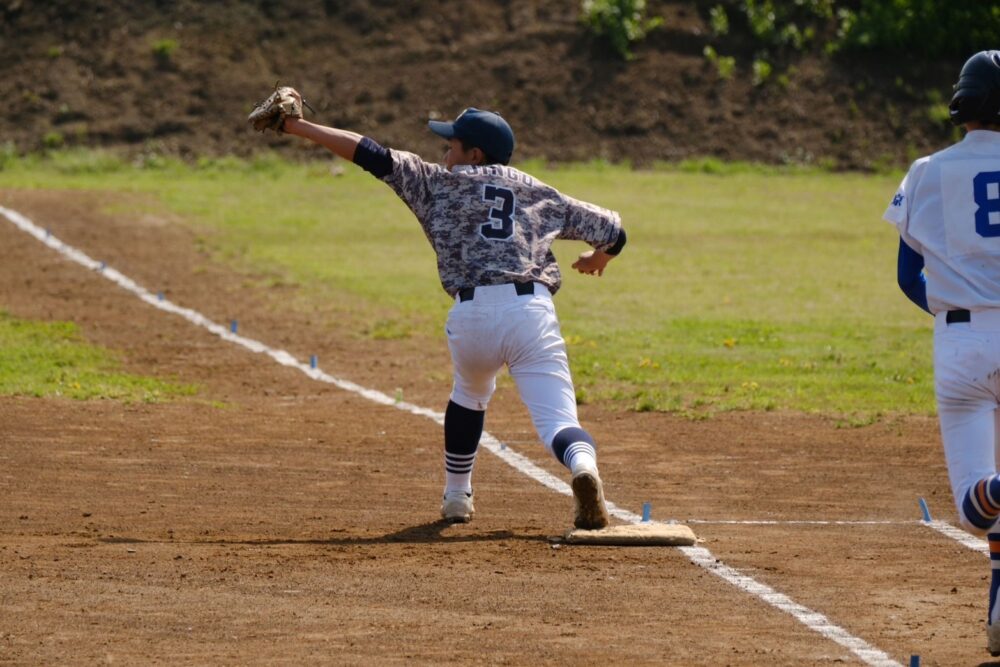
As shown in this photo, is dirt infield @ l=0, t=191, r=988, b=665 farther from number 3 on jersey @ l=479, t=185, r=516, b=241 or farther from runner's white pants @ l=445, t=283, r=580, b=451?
number 3 on jersey @ l=479, t=185, r=516, b=241

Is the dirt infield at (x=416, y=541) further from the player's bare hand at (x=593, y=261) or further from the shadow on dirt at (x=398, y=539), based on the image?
the player's bare hand at (x=593, y=261)

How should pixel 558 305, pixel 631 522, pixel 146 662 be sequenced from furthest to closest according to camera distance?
pixel 558 305 → pixel 631 522 → pixel 146 662

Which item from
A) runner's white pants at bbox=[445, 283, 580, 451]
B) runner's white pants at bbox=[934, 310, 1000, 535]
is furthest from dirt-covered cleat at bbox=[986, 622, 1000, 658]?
runner's white pants at bbox=[445, 283, 580, 451]

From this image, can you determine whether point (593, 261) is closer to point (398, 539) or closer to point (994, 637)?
point (398, 539)

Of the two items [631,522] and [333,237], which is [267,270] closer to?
[333,237]

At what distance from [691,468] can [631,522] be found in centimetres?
200

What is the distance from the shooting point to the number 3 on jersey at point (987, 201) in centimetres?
542

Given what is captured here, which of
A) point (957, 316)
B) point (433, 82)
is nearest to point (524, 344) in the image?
point (957, 316)

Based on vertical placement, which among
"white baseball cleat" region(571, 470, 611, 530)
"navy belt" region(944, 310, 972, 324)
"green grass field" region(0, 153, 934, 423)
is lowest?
"green grass field" region(0, 153, 934, 423)

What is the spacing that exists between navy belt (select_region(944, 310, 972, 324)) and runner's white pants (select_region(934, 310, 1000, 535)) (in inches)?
0.6

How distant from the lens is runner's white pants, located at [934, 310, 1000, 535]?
5.34 meters

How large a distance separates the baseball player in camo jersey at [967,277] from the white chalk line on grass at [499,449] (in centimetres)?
63

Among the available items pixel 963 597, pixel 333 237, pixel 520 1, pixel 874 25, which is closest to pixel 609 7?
pixel 520 1

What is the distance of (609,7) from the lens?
110ft
